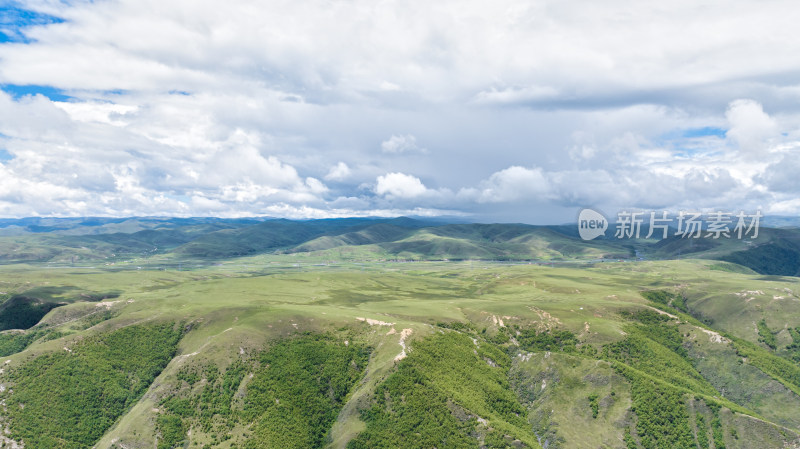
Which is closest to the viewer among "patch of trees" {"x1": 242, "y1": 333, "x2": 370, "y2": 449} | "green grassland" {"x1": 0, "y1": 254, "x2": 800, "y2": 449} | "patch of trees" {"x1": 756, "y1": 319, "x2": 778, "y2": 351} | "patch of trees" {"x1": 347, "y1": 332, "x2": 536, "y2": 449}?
"patch of trees" {"x1": 347, "y1": 332, "x2": 536, "y2": 449}

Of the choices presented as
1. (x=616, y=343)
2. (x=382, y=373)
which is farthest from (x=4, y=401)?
(x=616, y=343)

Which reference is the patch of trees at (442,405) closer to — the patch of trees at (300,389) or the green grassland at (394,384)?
the green grassland at (394,384)

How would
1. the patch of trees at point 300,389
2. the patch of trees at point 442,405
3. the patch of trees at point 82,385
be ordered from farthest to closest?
the patch of trees at point 82,385 → the patch of trees at point 300,389 → the patch of trees at point 442,405

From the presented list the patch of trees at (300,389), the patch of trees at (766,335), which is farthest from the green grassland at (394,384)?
the patch of trees at (766,335)

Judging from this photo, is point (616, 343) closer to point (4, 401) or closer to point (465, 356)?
point (465, 356)

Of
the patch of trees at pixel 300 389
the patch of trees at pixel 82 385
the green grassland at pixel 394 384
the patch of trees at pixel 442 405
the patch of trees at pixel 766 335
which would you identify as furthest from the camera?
the patch of trees at pixel 766 335

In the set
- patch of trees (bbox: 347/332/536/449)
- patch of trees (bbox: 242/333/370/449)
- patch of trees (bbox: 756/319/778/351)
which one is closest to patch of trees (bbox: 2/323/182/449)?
patch of trees (bbox: 242/333/370/449)

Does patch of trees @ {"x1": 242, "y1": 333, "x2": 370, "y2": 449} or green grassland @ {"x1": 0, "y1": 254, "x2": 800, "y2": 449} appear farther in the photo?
patch of trees @ {"x1": 242, "y1": 333, "x2": 370, "y2": 449}

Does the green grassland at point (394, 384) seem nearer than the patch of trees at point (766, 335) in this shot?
Yes

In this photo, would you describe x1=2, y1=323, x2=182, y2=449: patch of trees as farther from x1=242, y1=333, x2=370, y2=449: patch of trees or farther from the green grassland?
x1=242, y1=333, x2=370, y2=449: patch of trees

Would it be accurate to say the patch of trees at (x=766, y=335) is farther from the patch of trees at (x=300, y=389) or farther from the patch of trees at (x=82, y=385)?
the patch of trees at (x=82, y=385)

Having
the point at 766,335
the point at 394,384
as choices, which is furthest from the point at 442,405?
the point at 766,335
